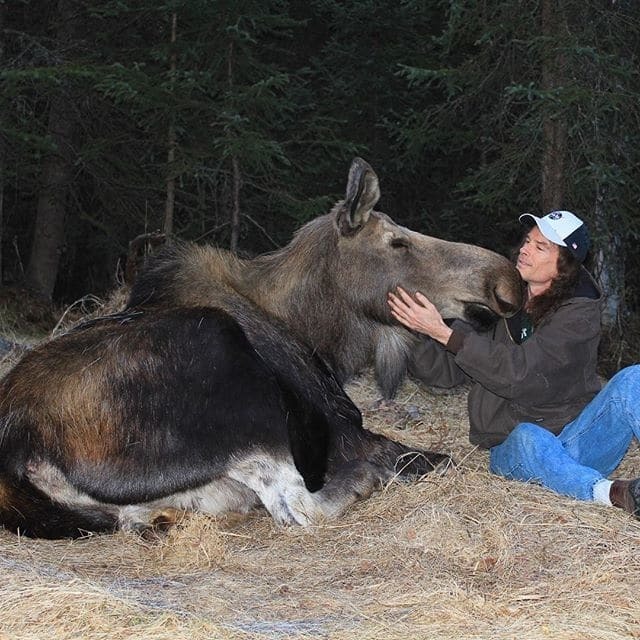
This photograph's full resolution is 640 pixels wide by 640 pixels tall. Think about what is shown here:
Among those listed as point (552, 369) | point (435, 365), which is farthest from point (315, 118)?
point (552, 369)

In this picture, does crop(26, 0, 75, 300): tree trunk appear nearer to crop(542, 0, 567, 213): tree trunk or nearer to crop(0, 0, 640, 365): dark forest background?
crop(0, 0, 640, 365): dark forest background

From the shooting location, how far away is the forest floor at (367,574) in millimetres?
3271

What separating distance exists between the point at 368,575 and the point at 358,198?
81.2 inches

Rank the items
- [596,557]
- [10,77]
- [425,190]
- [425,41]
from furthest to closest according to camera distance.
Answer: [425,190] < [425,41] < [10,77] < [596,557]

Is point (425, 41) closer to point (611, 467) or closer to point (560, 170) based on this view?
point (560, 170)

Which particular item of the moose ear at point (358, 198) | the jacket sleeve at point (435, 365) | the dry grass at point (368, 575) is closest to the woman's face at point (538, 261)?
the jacket sleeve at point (435, 365)

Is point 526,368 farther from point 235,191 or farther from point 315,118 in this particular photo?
point 315,118

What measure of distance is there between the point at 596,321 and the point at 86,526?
2851 millimetres

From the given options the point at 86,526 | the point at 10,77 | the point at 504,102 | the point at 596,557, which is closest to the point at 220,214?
the point at 10,77

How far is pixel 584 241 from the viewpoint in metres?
5.30

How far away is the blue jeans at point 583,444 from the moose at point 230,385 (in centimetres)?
46

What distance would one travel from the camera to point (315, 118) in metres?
12.4

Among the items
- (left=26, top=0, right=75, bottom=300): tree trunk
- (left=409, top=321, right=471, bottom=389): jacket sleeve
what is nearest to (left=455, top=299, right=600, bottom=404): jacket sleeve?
(left=409, top=321, right=471, bottom=389): jacket sleeve

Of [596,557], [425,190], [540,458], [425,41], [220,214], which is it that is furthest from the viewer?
[425,190]
